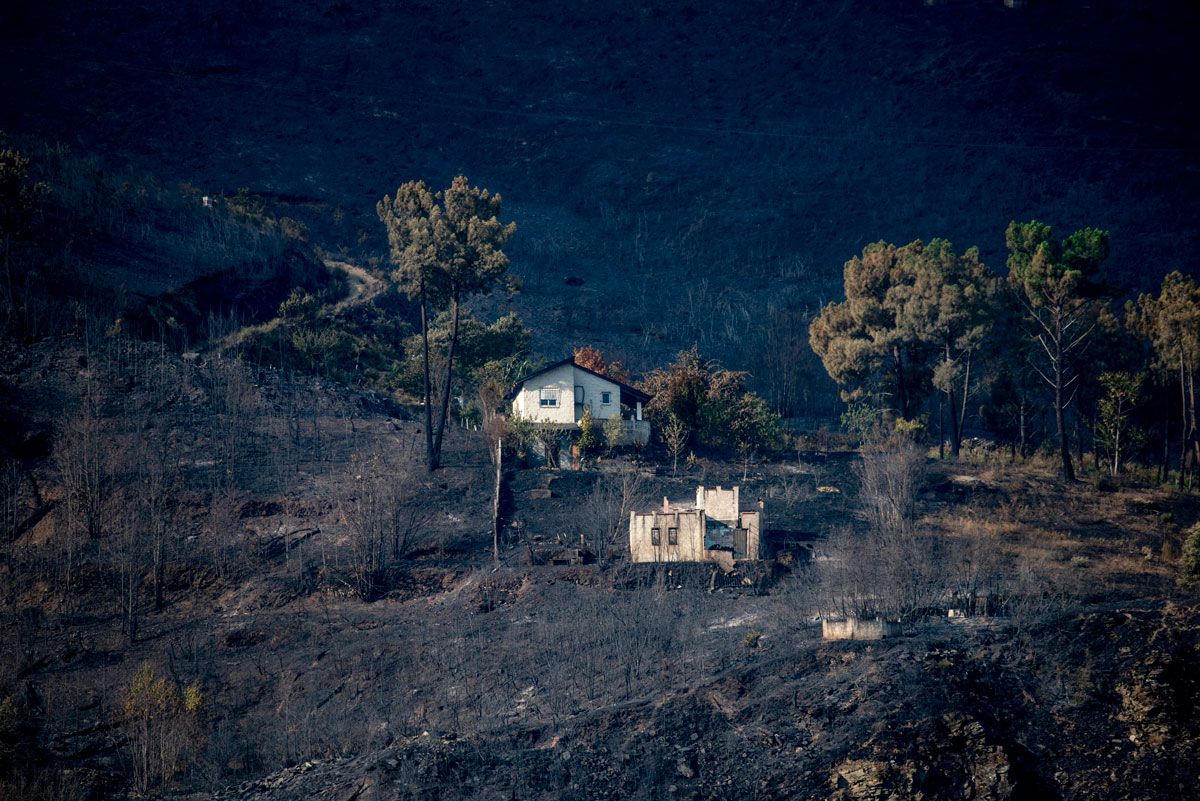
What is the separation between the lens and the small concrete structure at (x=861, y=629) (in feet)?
132

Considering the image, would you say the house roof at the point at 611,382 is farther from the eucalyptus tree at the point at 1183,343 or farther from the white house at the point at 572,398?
the eucalyptus tree at the point at 1183,343

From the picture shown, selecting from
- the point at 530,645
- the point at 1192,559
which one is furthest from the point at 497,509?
the point at 1192,559

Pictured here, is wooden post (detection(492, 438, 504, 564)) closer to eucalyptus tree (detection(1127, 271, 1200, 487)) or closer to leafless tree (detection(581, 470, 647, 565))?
leafless tree (detection(581, 470, 647, 565))

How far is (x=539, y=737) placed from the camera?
3650 centimetres

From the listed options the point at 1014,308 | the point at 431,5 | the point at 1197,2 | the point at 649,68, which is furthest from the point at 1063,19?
the point at 1014,308

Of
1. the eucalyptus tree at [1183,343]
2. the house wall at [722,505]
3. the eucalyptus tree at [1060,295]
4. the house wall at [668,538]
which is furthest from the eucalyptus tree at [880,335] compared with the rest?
the house wall at [668,538]

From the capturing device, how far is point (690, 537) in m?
50.9

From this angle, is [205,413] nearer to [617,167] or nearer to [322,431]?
[322,431]

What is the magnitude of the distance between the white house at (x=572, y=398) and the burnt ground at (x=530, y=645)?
2.71m

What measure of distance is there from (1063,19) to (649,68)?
187ft

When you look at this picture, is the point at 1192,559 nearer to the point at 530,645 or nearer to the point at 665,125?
the point at 530,645

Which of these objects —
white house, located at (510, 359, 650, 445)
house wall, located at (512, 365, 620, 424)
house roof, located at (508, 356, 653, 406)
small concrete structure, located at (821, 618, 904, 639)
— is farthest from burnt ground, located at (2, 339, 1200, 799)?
house roof, located at (508, 356, 653, 406)

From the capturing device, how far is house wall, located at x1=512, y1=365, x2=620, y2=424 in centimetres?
6494

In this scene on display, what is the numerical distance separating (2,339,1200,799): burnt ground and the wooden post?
559mm
